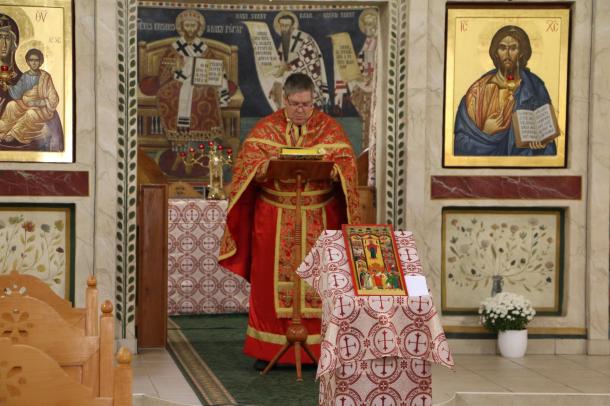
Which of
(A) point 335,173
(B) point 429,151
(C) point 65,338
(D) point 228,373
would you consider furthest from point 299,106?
(C) point 65,338

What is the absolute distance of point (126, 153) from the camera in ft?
28.6

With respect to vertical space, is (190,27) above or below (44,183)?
above

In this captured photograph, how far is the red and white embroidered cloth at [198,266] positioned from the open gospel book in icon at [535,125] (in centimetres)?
334

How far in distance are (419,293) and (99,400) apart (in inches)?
113

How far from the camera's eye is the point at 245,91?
14844mm

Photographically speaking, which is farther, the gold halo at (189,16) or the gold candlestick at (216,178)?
the gold halo at (189,16)

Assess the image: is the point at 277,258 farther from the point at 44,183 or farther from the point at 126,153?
the point at 44,183

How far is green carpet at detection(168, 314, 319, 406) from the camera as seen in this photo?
7.16 meters

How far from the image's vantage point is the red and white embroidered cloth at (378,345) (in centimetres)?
607

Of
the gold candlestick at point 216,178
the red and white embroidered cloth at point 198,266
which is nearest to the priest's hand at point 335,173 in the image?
the red and white embroidered cloth at point 198,266

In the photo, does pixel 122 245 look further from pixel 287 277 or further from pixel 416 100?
pixel 416 100

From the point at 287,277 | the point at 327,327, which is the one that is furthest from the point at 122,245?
the point at 327,327

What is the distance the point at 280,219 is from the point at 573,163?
248cm

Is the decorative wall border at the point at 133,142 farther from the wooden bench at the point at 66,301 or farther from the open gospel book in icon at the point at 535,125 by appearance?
the wooden bench at the point at 66,301
